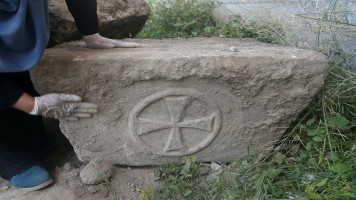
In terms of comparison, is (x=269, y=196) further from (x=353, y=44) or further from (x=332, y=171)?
(x=353, y=44)

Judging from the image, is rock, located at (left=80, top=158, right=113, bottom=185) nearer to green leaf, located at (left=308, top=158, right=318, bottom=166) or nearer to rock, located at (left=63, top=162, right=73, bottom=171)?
rock, located at (left=63, top=162, right=73, bottom=171)

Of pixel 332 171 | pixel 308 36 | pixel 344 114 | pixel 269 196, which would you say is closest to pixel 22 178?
pixel 269 196

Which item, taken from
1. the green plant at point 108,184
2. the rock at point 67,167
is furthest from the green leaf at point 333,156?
the rock at point 67,167

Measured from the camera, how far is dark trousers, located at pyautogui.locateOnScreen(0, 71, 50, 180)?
156 centimetres

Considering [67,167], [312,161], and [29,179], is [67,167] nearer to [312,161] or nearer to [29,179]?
[29,179]

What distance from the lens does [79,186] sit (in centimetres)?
162

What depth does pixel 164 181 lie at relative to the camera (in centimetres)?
162

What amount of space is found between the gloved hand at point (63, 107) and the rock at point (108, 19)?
1.83 ft

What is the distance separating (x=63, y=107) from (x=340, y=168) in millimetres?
1355

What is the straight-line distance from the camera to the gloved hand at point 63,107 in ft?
4.42

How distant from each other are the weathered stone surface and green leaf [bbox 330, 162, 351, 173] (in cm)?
30

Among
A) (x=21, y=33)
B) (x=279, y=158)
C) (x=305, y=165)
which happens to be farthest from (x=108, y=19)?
(x=305, y=165)

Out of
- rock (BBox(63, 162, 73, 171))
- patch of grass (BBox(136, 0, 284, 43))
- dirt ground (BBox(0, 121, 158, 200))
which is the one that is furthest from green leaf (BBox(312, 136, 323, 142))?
rock (BBox(63, 162, 73, 171))

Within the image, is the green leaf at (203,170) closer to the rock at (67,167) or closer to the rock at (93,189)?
the rock at (93,189)
